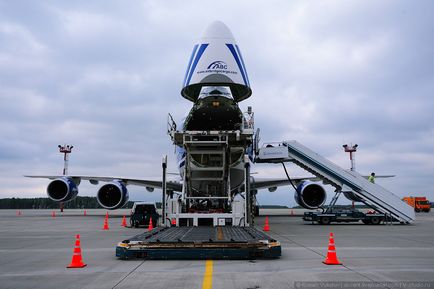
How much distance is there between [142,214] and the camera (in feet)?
59.8

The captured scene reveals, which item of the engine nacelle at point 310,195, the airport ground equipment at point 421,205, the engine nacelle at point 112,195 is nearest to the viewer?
the engine nacelle at point 310,195

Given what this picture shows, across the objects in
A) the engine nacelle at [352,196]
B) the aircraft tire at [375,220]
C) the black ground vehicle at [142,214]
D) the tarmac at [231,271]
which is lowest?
the tarmac at [231,271]

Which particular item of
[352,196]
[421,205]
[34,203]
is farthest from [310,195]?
[34,203]

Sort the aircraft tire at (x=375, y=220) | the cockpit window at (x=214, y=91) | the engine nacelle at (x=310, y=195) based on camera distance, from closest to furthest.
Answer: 1. the cockpit window at (x=214, y=91)
2. the aircraft tire at (x=375, y=220)
3. the engine nacelle at (x=310, y=195)

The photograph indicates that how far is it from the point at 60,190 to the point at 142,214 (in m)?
7.66

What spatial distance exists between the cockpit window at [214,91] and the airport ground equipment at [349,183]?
18.5 feet

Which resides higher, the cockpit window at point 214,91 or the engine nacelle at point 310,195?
the cockpit window at point 214,91

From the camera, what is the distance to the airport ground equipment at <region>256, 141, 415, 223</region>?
18791 millimetres

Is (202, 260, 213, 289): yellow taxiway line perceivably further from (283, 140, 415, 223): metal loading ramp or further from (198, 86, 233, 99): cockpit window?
(283, 140, 415, 223): metal loading ramp

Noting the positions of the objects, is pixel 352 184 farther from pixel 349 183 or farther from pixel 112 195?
pixel 112 195

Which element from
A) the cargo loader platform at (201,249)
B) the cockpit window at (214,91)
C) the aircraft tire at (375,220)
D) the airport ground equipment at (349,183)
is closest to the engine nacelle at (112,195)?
the airport ground equipment at (349,183)

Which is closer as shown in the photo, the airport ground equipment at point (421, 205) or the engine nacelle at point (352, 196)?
the engine nacelle at point (352, 196)

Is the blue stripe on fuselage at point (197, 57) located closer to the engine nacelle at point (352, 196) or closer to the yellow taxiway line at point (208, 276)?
the yellow taxiway line at point (208, 276)

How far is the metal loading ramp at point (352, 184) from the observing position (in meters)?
18.9
